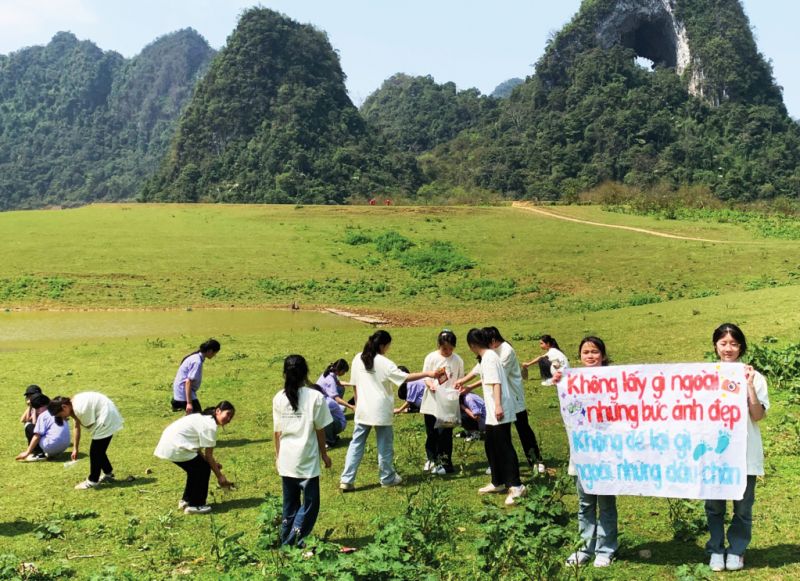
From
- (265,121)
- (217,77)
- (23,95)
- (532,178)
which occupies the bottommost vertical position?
(532,178)

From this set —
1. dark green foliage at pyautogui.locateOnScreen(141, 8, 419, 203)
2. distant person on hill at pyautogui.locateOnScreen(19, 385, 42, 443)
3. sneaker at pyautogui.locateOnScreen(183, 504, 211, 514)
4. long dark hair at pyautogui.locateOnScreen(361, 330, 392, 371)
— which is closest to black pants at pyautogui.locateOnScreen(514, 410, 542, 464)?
long dark hair at pyautogui.locateOnScreen(361, 330, 392, 371)

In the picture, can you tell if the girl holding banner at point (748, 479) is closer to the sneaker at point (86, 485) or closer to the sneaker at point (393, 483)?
the sneaker at point (393, 483)

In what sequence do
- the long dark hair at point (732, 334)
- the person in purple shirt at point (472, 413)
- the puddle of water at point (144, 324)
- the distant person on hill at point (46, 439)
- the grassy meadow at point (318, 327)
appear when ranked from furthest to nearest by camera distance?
the puddle of water at point (144, 324), the distant person on hill at point (46, 439), the person in purple shirt at point (472, 413), the grassy meadow at point (318, 327), the long dark hair at point (732, 334)

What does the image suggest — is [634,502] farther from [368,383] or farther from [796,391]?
[796,391]

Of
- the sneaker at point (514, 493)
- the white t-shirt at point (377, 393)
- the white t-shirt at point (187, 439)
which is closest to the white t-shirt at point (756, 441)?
the sneaker at point (514, 493)

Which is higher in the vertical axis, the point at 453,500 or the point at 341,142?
the point at 341,142

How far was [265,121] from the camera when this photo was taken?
306 ft

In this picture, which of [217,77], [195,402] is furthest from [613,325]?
[217,77]

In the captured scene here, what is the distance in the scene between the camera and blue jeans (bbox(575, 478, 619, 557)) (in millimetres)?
6508

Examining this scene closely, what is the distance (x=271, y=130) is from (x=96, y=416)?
3311 inches

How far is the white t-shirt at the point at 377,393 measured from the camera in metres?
8.73

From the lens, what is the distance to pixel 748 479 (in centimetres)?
612

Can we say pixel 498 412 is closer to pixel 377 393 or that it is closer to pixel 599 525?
pixel 377 393

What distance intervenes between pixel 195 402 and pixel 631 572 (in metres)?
7.19
